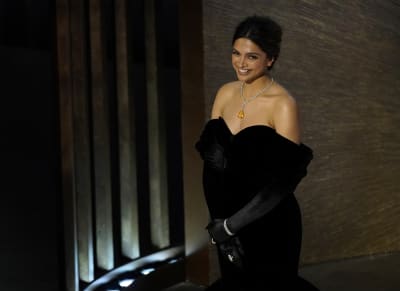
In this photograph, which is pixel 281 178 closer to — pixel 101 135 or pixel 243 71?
pixel 243 71

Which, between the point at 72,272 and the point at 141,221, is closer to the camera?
the point at 72,272

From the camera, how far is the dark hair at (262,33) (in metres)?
1.63

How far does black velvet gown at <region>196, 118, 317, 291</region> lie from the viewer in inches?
62.7

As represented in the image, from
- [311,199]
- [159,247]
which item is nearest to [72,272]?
[159,247]

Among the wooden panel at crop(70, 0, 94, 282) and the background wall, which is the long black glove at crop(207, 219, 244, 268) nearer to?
the wooden panel at crop(70, 0, 94, 282)

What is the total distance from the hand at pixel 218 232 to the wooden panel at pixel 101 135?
1051mm

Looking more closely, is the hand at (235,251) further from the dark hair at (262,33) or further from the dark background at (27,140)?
the dark background at (27,140)

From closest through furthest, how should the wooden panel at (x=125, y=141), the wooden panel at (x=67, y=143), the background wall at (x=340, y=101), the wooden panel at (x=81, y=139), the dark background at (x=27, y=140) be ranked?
the wooden panel at (x=67, y=143) < the wooden panel at (x=81, y=139) < the wooden panel at (x=125, y=141) < the background wall at (x=340, y=101) < the dark background at (x=27, y=140)

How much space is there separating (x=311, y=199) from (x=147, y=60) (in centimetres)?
155

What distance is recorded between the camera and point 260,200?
159 centimetres

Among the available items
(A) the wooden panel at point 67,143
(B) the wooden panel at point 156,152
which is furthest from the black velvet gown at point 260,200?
(B) the wooden panel at point 156,152

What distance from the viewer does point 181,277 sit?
307 centimetres

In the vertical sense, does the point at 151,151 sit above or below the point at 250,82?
below

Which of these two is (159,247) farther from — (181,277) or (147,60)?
(147,60)
